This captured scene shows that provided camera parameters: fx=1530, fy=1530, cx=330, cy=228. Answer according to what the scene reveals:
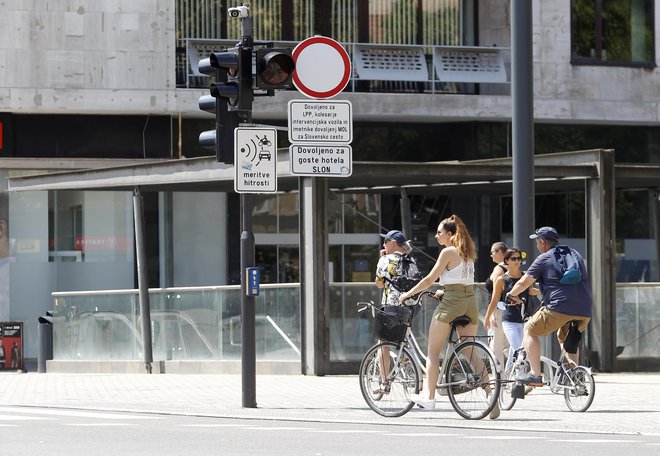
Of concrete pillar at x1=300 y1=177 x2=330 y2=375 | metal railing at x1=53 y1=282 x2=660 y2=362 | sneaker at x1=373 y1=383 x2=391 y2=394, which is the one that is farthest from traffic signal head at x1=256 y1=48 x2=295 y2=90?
metal railing at x1=53 y1=282 x2=660 y2=362

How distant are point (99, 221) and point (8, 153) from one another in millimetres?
2225

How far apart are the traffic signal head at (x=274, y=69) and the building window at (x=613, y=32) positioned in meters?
15.7

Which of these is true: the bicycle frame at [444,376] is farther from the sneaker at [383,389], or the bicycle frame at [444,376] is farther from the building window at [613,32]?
the building window at [613,32]

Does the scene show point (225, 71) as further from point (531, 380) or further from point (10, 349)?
point (10, 349)

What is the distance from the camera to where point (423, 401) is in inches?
516

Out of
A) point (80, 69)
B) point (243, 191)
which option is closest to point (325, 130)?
point (243, 191)

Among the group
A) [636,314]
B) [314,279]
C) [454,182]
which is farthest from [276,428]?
[454,182]

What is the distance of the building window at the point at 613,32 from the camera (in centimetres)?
2906

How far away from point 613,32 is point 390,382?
1735 centimetres

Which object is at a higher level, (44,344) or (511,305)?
(511,305)

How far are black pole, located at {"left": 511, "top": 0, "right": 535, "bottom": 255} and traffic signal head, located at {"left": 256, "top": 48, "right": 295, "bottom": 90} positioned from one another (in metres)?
4.19

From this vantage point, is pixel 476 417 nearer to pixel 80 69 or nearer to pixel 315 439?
pixel 315 439

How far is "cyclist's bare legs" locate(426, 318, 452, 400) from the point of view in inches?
510

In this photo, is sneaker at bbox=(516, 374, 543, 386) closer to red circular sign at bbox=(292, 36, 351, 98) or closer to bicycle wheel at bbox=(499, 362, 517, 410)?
bicycle wheel at bbox=(499, 362, 517, 410)
